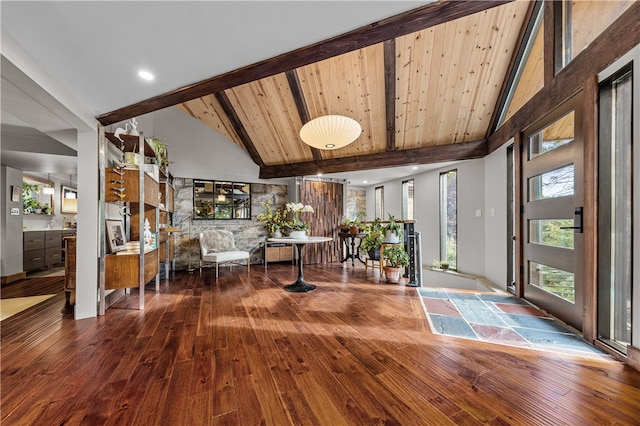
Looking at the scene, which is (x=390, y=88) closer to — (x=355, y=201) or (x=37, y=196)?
(x=355, y=201)

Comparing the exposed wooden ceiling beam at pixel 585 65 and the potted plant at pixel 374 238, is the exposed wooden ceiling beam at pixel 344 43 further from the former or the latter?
the potted plant at pixel 374 238

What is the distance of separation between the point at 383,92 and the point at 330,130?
131 centimetres

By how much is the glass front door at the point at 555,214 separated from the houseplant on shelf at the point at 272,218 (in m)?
4.48

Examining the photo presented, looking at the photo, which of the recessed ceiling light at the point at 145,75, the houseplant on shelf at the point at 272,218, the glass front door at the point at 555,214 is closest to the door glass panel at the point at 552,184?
the glass front door at the point at 555,214

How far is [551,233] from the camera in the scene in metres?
2.71

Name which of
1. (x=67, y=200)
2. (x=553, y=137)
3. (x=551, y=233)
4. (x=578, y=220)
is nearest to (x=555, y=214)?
(x=551, y=233)

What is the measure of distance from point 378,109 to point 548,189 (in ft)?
8.47

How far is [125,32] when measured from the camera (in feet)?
5.41

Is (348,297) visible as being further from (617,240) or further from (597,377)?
(617,240)

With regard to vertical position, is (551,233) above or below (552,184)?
below

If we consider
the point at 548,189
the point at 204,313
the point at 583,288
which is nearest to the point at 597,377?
the point at 583,288

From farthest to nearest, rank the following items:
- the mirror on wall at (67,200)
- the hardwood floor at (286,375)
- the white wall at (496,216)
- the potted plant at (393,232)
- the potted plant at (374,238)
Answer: the mirror on wall at (67,200), the potted plant at (374,238), the potted plant at (393,232), the white wall at (496,216), the hardwood floor at (286,375)

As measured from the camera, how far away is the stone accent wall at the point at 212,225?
17.7 feet

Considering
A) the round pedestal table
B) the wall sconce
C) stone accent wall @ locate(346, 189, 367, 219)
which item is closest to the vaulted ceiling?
the round pedestal table
